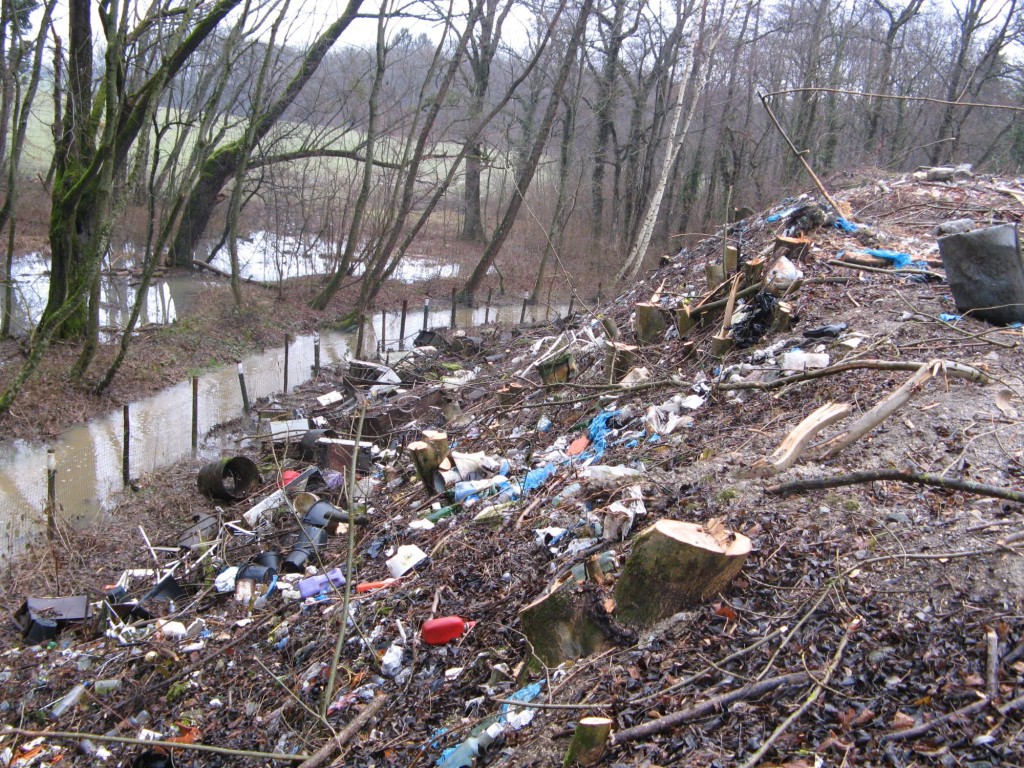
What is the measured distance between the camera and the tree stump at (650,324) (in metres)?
6.91

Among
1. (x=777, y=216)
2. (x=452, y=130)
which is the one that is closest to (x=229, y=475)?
(x=777, y=216)

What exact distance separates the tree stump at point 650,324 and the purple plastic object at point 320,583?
374cm

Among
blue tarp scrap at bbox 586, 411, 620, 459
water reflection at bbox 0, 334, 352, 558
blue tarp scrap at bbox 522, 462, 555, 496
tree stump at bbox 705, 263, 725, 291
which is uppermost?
tree stump at bbox 705, 263, 725, 291

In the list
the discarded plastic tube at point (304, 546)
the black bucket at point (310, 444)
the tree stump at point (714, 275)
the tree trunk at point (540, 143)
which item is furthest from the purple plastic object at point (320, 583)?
the tree trunk at point (540, 143)

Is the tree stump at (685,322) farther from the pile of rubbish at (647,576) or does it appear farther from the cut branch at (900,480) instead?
the cut branch at (900,480)

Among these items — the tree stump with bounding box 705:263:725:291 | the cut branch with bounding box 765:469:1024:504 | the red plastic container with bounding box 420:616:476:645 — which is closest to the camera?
the cut branch with bounding box 765:469:1024:504

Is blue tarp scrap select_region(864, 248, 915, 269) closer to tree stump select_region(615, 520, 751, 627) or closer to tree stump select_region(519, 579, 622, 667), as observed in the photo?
tree stump select_region(615, 520, 751, 627)

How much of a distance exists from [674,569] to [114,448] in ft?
26.1

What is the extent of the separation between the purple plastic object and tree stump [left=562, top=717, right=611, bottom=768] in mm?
2420

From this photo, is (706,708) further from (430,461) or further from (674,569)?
(430,461)

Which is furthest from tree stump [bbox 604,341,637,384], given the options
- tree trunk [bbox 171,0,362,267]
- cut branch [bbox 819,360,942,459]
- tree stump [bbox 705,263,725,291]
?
tree trunk [bbox 171,0,362,267]

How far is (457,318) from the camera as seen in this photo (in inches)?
656

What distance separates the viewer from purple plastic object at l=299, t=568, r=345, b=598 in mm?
4391

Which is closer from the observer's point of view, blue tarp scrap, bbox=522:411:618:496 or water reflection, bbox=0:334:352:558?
blue tarp scrap, bbox=522:411:618:496
